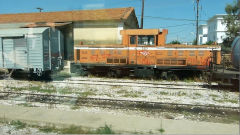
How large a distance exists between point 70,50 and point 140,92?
23.2 feet

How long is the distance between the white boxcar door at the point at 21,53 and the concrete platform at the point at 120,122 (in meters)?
5.80

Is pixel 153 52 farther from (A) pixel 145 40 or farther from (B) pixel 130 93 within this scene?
(B) pixel 130 93

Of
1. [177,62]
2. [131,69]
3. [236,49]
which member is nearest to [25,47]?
[131,69]

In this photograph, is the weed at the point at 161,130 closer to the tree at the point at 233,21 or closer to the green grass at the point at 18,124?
the green grass at the point at 18,124

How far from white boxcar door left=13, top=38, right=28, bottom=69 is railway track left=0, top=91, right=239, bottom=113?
3190 millimetres

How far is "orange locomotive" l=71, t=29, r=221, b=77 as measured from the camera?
37.6ft

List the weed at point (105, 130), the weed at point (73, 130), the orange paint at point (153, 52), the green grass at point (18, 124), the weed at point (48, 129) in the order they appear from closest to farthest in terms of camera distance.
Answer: the weed at point (105, 130) < the weed at point (73, 130) < the weed at point (48, 129) < the green grass at point (18, 124) < the orange paint at point (153, 52)

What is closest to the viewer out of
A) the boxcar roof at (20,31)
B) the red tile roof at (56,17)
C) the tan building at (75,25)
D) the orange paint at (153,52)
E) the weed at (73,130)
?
the weed at (73,130)

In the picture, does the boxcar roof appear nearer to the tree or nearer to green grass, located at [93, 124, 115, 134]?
green grass, located at [93, 124, 115, 134]

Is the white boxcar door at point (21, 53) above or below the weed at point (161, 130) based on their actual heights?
above

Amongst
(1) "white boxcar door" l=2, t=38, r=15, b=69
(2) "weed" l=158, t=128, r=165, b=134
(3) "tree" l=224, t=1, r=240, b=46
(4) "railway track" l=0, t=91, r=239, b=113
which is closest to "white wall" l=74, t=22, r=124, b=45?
(1) "white boxcar door" l=2, t=38, r=15, b=69

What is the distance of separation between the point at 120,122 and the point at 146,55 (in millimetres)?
7367

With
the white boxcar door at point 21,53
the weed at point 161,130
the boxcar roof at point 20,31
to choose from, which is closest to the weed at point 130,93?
the weed at point 161,130

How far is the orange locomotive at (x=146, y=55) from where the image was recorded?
11445mm
